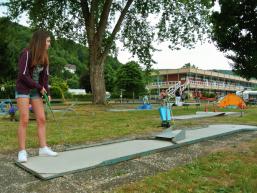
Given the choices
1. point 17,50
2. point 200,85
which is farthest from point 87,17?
point 200,85

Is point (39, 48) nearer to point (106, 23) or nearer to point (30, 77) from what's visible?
point (30, 77)

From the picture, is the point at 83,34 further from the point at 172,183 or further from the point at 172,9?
the point at 172,183

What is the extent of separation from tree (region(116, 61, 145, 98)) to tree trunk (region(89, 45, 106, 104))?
1357 inches

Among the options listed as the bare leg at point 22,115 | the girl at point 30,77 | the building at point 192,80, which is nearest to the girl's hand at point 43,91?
the girl at point 30,77

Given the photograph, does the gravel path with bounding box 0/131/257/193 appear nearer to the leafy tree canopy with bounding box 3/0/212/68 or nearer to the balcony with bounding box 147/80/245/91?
the leafy tree canopy with bounding box 3/0/212/68

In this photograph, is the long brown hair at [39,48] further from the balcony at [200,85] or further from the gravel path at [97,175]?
the balcony at [200,85]

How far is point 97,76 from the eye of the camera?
2162 centimetres

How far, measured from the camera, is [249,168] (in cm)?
453

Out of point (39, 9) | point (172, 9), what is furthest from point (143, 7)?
point (39, 9)

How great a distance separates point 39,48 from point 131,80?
5198 cm

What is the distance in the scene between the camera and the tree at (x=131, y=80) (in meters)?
56.7

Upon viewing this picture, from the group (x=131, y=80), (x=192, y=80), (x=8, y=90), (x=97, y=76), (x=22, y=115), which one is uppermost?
(x=192, y=80)

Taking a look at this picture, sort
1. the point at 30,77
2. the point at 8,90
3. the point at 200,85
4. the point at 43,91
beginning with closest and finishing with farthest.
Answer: the point at 30,77, the point at 43,91, the point at 8,90, the point at 200,85

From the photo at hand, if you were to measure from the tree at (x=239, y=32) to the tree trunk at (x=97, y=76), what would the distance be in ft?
23.7
